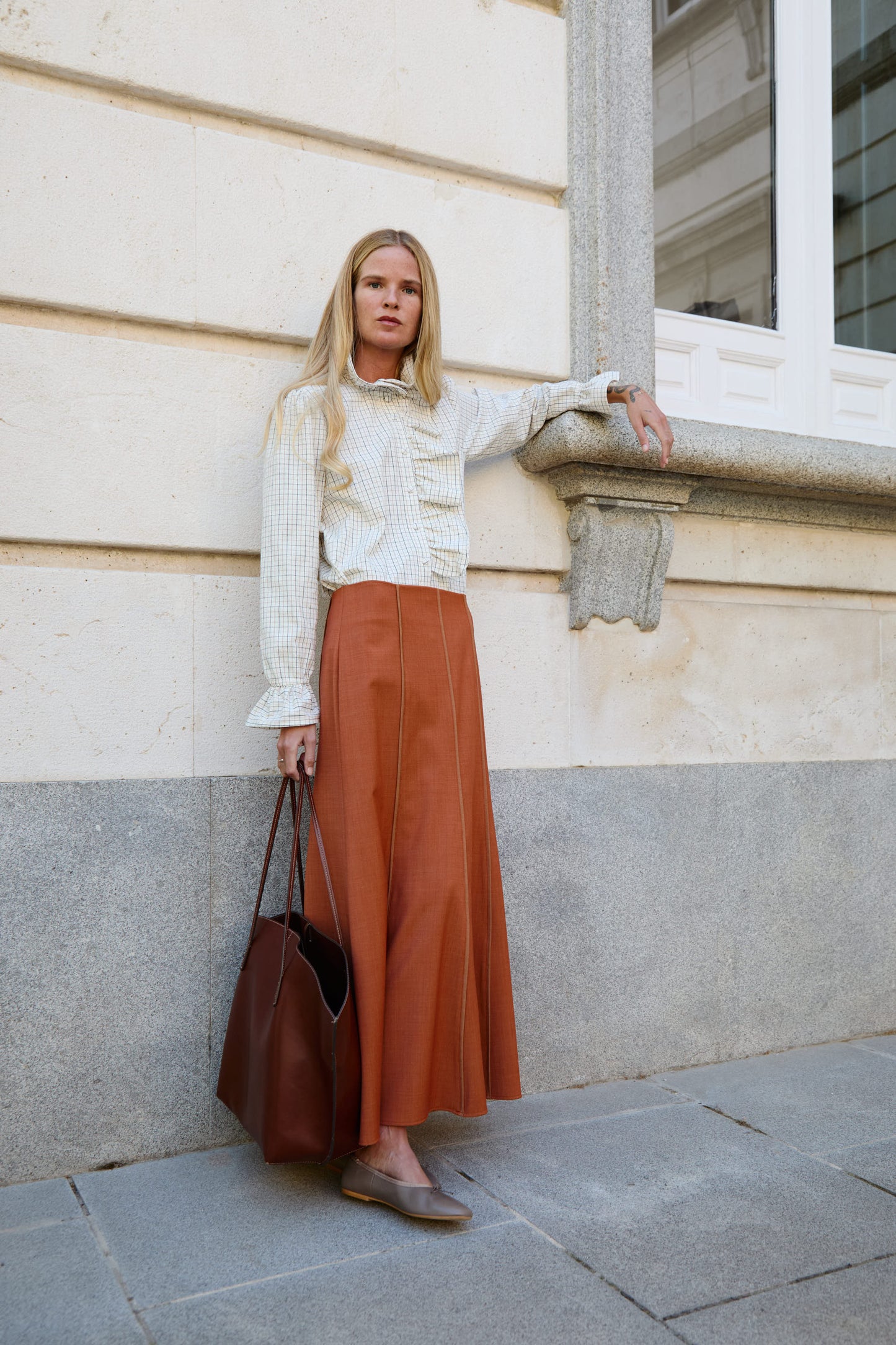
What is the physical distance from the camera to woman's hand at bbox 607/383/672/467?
3311 mm

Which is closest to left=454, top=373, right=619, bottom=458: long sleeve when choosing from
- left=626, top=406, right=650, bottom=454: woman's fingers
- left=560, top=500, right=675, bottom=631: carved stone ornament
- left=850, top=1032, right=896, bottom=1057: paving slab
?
left=626, top=406, right=650, bottom=454: woman's fingers

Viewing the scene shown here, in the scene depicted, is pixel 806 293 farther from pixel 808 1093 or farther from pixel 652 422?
pixel 808 1093

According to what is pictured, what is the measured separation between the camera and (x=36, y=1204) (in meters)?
2.68

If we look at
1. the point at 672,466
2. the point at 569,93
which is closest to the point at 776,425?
the point at 672,466

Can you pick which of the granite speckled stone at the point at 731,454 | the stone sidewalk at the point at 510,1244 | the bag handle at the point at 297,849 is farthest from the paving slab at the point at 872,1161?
the granite speckled stone at the point at 731,454

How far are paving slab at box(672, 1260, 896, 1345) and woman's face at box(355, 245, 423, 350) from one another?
8.07 feet

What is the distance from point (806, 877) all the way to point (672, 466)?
1666 millimetres

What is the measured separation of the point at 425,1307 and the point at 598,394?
8.28ft

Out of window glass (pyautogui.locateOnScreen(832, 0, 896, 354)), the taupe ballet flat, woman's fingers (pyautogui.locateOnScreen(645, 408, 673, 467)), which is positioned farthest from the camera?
window glass (pyautogui.locateOnScreen(832, 0, 896, 354))

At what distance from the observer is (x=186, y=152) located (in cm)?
314

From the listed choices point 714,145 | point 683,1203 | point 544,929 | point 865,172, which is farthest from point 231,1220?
point 865,172

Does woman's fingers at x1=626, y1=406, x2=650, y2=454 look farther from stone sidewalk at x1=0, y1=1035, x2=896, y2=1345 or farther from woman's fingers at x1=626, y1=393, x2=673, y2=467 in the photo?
stone sidewalk at x1=0, y1=1035, x2=896, y2=1345

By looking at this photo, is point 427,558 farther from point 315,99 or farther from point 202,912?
point 315,99

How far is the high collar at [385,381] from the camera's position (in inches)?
119
